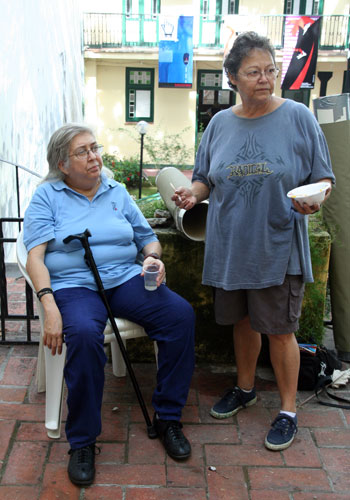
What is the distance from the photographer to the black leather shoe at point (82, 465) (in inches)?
81.5

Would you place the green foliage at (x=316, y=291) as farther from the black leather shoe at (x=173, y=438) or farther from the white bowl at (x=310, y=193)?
the black leather shoe at (x=173, y=438)

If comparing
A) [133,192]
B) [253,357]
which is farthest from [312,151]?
[133,192]

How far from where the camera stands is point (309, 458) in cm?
227

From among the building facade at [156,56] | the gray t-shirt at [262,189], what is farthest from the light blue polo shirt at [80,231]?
the building facade at [156,56]

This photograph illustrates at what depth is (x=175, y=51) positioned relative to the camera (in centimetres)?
1644

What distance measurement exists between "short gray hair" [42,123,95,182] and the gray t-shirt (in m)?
0.66

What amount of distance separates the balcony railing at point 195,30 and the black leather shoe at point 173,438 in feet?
56.1

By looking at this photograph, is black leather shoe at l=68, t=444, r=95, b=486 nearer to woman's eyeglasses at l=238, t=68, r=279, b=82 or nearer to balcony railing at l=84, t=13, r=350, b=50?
woman's eyeglasses at l=238, t=68, r=279, b=82

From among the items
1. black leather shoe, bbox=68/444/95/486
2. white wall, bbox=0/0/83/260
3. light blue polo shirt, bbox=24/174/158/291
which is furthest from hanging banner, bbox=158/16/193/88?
black leather shoe, bbox=68/444/95/486

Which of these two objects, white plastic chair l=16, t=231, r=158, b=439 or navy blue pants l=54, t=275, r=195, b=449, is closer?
navy blue pants l=54, t=275, r=195, b=449

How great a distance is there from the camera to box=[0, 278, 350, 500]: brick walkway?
205cm

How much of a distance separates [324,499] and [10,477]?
1.27 meters

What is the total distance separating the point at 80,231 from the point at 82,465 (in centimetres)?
101

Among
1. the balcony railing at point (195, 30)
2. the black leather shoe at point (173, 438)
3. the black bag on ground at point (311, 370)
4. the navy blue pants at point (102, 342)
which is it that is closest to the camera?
the navy blue pants at point (102, 342)
